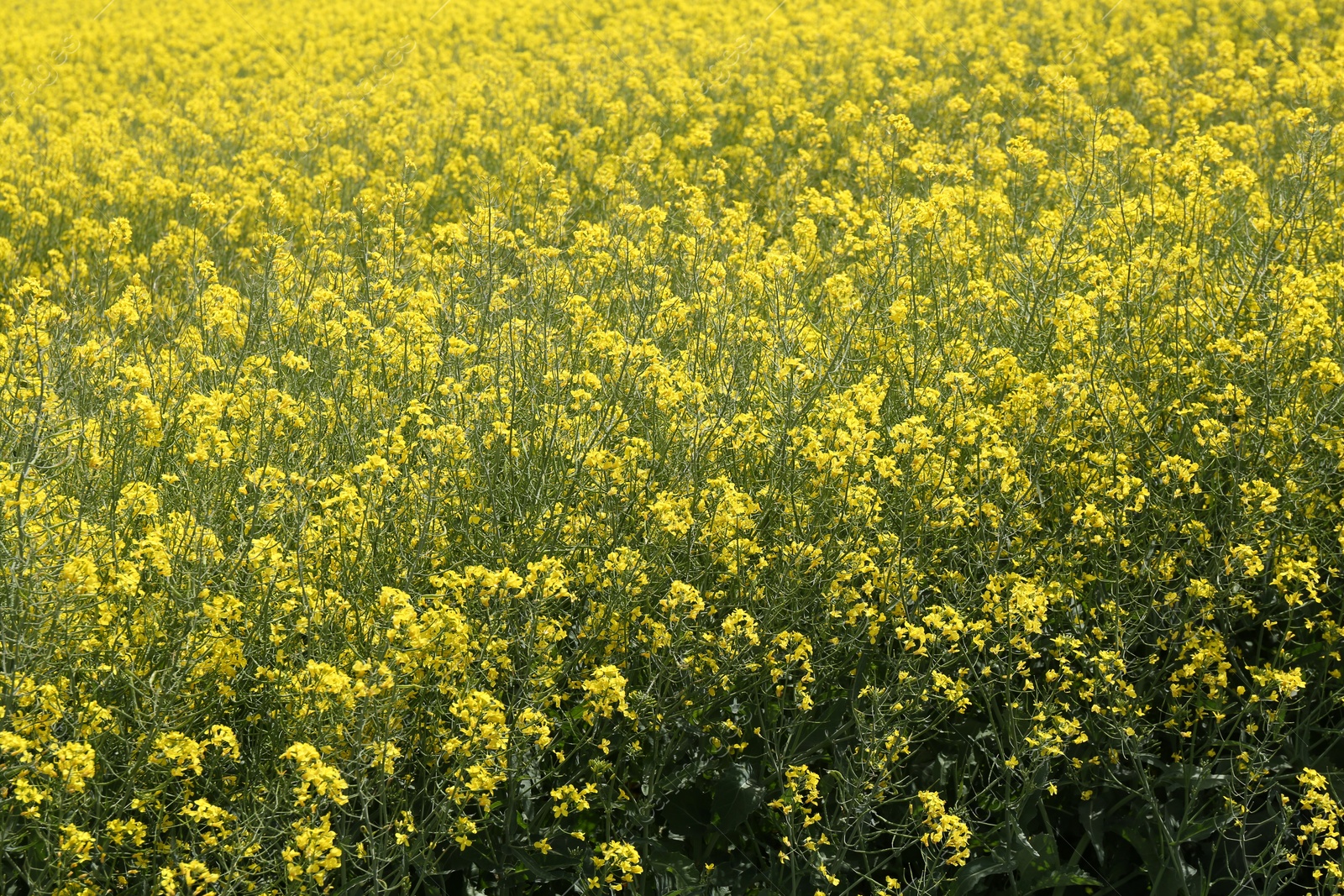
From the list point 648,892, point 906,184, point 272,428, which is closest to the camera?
point 648,892

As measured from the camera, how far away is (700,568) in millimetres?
4129

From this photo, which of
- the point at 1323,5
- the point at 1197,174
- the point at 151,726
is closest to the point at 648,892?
the point at 151,726

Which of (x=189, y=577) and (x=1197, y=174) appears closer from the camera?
(x=189, y=577)

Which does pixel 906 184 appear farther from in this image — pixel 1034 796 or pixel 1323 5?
pixel 1323 5

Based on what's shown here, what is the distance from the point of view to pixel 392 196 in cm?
730

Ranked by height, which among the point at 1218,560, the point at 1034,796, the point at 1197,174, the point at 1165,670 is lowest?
the point at 1034,796

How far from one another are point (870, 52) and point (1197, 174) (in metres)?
6.44

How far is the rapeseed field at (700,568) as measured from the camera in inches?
136

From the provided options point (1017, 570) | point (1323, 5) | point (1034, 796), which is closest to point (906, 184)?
point (1017, 570)

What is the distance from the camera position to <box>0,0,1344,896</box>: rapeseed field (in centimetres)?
346

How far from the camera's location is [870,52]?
11.6m

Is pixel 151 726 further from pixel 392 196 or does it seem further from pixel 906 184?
pixel 906 184

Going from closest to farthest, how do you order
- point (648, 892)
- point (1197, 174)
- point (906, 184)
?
point (648, 892) < point (1197, 174) < point (906, 184)

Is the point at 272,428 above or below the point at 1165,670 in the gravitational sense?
above
